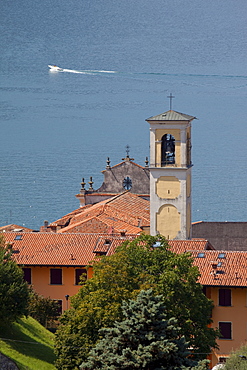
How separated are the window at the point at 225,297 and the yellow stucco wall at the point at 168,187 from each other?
7.76 meters

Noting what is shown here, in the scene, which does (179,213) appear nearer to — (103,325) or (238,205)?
(103,325)

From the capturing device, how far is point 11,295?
94.1ft

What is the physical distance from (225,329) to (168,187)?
872 centimetres

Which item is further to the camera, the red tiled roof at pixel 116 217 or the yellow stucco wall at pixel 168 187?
the red tiled roof at pixel 116 217

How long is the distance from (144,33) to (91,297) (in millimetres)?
160511

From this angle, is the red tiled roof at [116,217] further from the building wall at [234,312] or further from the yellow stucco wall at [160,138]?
the building wall at [234,312]

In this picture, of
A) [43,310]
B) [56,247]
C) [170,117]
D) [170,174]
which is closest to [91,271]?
[56,247]

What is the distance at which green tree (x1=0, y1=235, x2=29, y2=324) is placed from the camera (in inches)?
1120

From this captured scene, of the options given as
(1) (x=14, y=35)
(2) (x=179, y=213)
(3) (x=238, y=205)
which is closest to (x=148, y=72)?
(1) (x=14, y=35)

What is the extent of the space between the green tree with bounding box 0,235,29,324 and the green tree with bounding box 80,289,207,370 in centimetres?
587

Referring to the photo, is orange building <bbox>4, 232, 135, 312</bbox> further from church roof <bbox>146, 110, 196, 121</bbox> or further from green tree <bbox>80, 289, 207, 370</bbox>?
green tree <bbox>80, 289, 207, 370</bbox>

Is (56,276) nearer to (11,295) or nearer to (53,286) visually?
(53,286)

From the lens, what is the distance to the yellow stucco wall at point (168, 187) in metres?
39.2

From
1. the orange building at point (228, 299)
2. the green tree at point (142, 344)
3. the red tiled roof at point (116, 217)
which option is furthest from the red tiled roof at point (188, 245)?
the green tree at point (142, 344)
